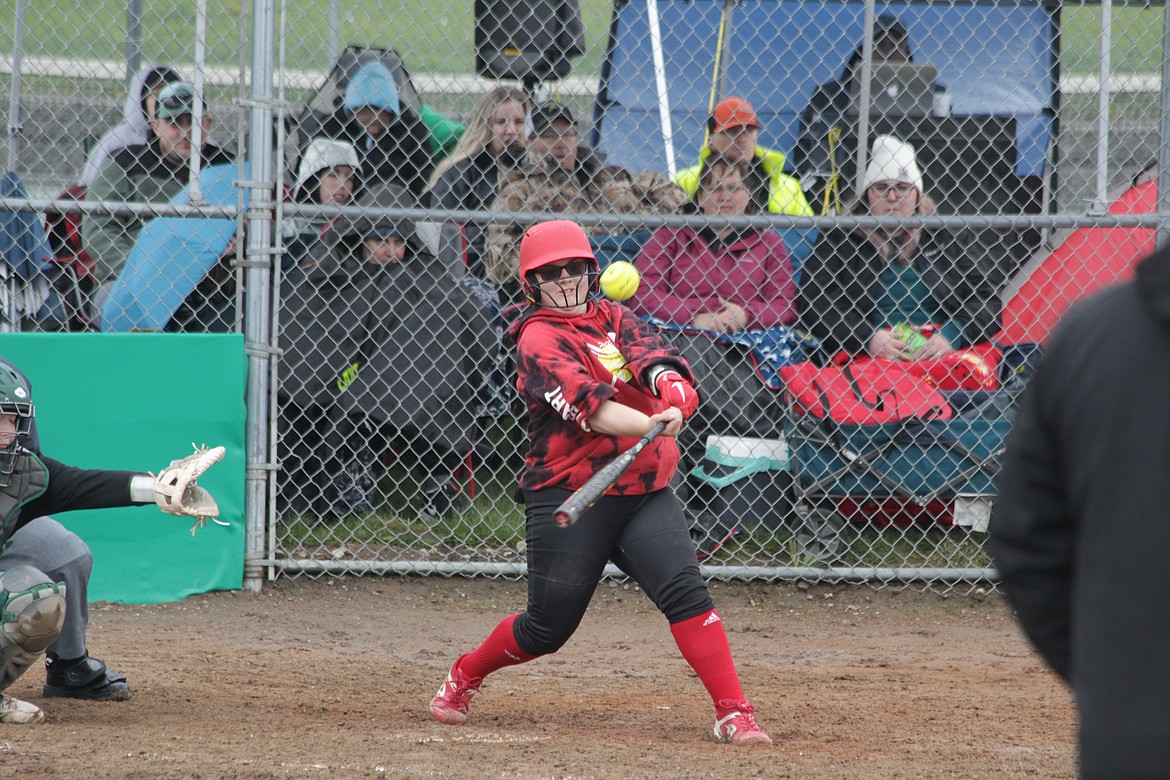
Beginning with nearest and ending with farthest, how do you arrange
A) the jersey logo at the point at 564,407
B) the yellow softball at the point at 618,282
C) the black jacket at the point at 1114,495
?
the black jacket at the point at 1114,495 → the jersey logo at the point at 564,407 → the yellow softball at the point at 618,282

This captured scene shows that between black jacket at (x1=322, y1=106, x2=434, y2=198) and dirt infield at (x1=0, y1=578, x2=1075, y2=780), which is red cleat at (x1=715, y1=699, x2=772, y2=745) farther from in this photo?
black jacket at (x1=322, y1=106, x2=434, y2=198)

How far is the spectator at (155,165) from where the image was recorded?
19.9ft

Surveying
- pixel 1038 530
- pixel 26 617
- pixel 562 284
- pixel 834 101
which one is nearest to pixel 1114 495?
pixel 1038 530

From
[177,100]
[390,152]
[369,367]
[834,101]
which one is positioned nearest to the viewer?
[369,367]

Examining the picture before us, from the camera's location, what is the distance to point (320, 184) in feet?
20.1

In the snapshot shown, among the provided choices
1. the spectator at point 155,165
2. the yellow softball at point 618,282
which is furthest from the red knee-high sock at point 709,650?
the spectator at point 155,165

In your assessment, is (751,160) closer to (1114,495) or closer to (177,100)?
(177,100)

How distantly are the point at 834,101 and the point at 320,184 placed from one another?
3199 mm

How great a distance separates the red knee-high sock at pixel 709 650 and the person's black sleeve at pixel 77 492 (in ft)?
6.04

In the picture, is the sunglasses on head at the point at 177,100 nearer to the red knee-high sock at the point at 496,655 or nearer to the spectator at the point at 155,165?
the spectator at the point at 155,165

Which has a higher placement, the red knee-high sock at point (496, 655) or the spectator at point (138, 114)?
the spectator at point (138, 114)

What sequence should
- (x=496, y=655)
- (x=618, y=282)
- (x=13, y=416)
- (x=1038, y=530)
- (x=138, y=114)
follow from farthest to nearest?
(x=138, y=114)
(x=618, y=282)
(x=496, y=655)
(x=13, y=416)
(x=1038, y=530)

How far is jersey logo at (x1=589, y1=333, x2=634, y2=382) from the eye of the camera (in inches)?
154

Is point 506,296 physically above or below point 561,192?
below
